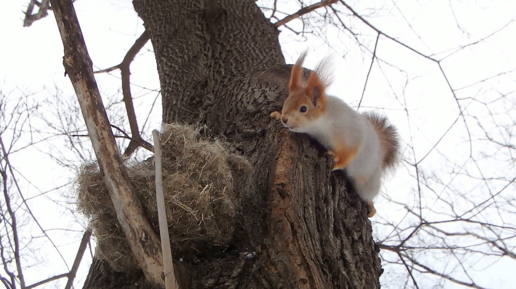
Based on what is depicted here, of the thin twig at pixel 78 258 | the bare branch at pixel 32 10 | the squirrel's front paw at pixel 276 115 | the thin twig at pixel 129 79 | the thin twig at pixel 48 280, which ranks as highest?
the thin twig at pixel 129 79

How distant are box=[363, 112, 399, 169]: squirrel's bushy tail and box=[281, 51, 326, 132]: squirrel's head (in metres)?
0.72

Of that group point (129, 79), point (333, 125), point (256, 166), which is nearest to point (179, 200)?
point (256, 166)

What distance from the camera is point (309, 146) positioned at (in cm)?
256

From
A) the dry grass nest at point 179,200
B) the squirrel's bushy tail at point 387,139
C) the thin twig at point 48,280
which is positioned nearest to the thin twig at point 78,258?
the thin twig at point 48,280

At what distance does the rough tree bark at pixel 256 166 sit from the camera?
6.77 feet

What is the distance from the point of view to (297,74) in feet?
8.77

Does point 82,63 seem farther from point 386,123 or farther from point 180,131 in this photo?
point 386,123

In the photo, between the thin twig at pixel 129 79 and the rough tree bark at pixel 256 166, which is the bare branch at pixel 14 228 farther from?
the thin twig at pixel 129 79

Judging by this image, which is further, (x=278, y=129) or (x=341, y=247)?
(x=278, y=129)

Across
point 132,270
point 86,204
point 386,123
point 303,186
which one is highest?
point 386,123

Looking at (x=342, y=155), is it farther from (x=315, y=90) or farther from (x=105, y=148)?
(x=105, y=148)

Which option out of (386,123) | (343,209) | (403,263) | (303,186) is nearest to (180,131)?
(303,186)

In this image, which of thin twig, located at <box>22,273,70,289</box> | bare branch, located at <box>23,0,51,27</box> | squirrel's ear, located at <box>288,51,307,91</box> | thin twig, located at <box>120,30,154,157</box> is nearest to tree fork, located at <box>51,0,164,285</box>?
bare branch, located at <box>23,0,51,27</box>

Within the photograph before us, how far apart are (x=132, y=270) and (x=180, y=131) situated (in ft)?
1.98
